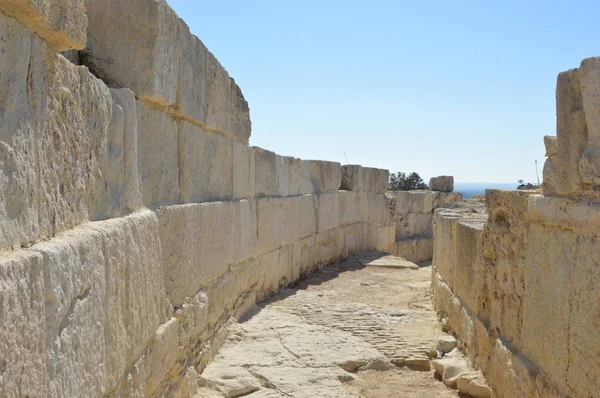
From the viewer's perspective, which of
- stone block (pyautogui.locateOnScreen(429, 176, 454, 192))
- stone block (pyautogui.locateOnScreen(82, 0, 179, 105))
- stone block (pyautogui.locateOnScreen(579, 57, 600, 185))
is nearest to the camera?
stone block (pyautogui.locateOnScreen(579, 57, 600, 185))

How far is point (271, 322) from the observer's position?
5.79 meters

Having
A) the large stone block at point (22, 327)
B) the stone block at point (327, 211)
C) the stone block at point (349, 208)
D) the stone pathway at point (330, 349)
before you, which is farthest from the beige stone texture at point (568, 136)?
the stone block at point (349, 208)

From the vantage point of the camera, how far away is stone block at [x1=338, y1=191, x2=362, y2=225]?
10.8 metres

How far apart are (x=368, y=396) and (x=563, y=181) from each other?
7.13ft

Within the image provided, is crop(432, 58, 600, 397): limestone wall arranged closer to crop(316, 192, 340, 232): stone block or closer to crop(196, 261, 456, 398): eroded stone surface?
crop(196, 261, 456, 398): eroded stone surface

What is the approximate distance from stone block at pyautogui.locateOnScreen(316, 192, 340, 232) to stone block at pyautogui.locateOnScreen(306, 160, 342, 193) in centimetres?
14

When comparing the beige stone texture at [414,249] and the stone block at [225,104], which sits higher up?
the stone block at [225,104]

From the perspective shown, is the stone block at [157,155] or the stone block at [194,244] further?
the stone block at [194,244]

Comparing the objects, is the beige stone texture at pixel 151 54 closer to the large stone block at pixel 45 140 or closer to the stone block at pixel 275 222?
the large stone block at pixel 45 140

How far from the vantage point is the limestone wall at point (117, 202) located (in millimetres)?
1751

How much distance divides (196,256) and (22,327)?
8.56 ft

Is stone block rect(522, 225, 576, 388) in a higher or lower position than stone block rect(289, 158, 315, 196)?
lower

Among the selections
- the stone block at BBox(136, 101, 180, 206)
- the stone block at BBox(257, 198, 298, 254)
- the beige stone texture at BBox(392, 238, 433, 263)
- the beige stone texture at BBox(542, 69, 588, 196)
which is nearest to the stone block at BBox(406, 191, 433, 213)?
the beige stone texture at BBox(392, 238, 433, 263)

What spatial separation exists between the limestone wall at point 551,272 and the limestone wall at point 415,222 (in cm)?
1072
